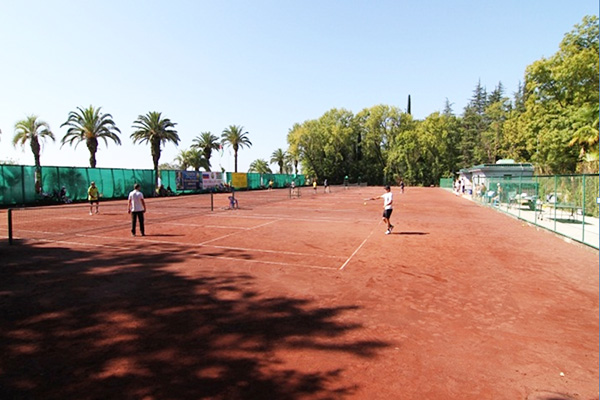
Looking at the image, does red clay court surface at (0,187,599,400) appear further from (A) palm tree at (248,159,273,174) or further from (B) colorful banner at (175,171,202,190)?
(A) palm tree at (248,159,273,174)

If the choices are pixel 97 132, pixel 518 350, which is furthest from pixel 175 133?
pixel 518 350

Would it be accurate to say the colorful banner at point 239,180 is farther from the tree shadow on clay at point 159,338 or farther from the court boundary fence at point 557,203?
the tree shadow on clay at point 159,338

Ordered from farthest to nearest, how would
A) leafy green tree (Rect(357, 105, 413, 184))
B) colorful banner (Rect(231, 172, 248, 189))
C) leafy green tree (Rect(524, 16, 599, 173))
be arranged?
leafy green tree (Rect(357, 105, 413, 184)), colorful banner (Rect(231, 172, 248, 189)), leafy green tree (Rect(524, 16, 599, 173))

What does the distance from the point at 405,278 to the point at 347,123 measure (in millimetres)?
86124

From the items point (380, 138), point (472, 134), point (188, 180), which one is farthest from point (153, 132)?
point (472, 134)

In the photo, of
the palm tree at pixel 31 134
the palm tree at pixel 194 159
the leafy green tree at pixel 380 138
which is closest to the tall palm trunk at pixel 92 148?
the palm tree at pixel 31 134

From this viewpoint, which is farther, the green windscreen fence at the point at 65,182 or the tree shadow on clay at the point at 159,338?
the green windscreen fence at the point at 65,182

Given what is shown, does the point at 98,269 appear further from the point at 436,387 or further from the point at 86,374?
the point at 436,387

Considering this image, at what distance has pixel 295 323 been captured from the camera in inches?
212

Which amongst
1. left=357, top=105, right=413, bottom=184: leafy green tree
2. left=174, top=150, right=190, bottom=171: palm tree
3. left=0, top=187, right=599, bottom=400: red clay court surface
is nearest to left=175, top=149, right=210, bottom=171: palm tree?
left=174, top=150, right=190, bottom=171: palm tree

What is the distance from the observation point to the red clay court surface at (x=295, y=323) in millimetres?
3854

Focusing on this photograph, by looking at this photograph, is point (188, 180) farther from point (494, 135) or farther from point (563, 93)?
point (494, 135)

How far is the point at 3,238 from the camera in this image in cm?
1253

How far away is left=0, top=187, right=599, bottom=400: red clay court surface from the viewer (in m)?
3.85
